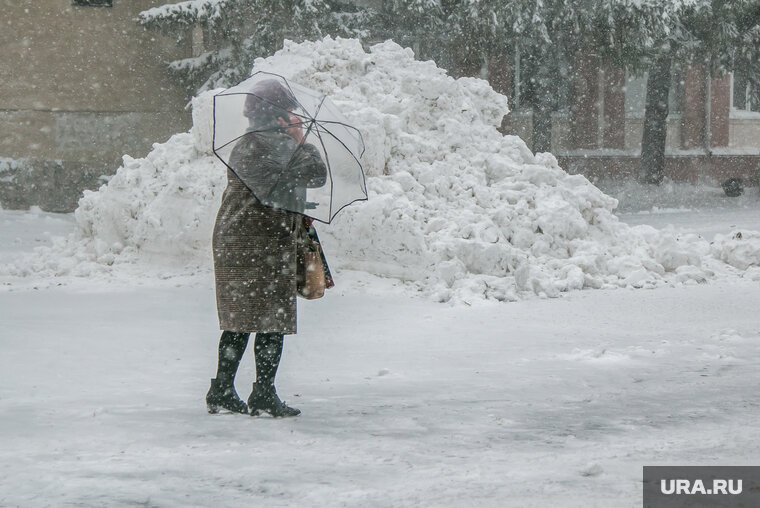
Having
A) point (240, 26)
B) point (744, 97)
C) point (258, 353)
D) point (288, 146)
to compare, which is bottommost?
point (258, 353)

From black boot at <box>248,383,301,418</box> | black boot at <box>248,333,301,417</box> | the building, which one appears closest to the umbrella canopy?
black boot at <box>248,333,301,417</box>

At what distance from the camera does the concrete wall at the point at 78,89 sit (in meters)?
19.1

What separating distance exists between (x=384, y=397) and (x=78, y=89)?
15.3 metres

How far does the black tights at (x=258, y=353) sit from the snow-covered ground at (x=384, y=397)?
22 cm

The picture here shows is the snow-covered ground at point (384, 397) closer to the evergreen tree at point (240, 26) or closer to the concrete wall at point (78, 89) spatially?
the evergreen tree at point (240, 26)

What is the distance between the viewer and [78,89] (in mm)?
19500

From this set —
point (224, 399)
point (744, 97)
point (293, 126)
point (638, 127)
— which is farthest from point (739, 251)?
point (744, 97)

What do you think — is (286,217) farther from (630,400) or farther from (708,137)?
(708,137)

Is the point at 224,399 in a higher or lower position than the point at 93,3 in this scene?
lower

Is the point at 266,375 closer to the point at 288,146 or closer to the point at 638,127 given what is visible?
the point at 288,146

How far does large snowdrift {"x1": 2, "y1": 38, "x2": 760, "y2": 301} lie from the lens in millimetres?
9914

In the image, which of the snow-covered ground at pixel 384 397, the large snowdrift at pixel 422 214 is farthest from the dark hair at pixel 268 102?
the large snowdrift at pixel 422 214

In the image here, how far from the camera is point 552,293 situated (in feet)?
31.2

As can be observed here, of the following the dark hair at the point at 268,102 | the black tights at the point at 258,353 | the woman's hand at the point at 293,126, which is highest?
the dark hair at the point at 268,102
